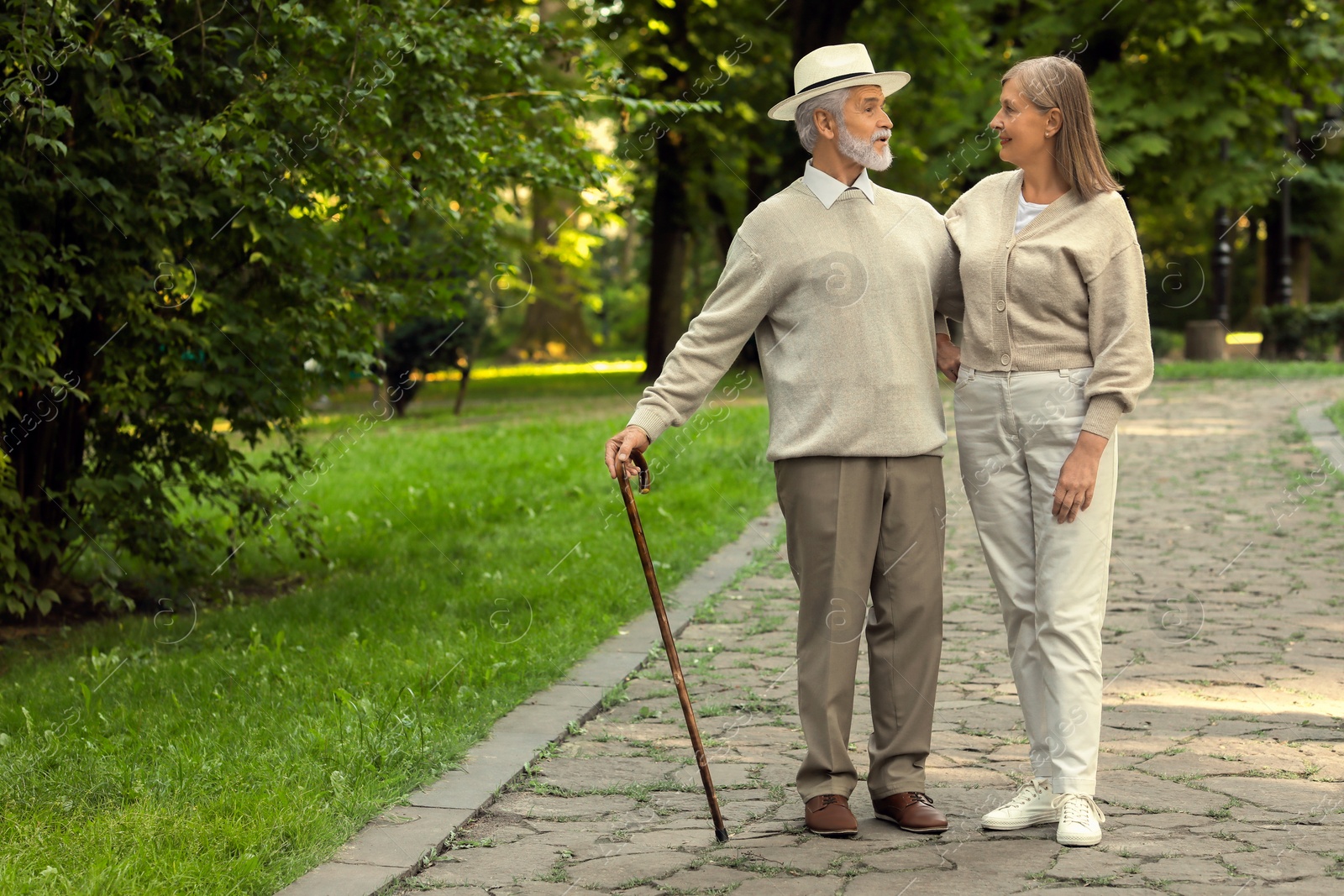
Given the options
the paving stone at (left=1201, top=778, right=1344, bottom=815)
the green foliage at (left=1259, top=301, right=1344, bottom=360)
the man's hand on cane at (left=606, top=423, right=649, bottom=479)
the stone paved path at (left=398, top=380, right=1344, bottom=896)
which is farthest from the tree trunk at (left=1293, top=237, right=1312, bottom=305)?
the man's hand on cane at (left=606, top=423, right=649, bottom=479)

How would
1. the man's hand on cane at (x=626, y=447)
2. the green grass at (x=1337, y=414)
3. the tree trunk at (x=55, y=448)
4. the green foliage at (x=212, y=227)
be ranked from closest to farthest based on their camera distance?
the man's hand on cane at (x=626, y=447) → the green foliage at (x=212, y=227) → the tree trunk at (x=55, y=448) → the green grass at (x=1337, y=414)

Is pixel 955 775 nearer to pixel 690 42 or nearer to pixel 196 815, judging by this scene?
pixel 196 815

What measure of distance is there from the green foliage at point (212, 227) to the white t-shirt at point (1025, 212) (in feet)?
12.2

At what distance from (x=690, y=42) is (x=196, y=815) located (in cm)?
2037

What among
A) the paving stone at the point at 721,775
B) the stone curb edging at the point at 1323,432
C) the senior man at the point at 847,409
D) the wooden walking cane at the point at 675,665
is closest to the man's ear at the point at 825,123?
the senior man at the point at 847,409

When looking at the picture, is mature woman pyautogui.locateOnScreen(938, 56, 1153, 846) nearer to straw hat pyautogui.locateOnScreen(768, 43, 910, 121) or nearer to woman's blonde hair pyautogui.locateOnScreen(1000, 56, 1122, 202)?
woman's blonde hair pyautogui.locateOnScreen(1000, 56, 1122, 202)

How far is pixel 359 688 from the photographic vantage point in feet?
17.3

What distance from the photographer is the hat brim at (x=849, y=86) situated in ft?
12.6

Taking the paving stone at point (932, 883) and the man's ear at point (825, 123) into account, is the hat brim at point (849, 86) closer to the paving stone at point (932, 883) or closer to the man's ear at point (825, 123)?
the man's ear at point (825, 123)

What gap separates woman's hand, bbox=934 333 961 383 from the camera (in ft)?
13.7

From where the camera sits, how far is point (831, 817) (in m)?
3.90

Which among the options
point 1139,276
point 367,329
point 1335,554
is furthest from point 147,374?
point 1335,554

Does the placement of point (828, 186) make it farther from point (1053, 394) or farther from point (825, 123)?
point (1053, 394)

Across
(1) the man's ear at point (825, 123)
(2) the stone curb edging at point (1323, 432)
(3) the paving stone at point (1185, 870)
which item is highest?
(1) the man's ear at point (825, 123)
